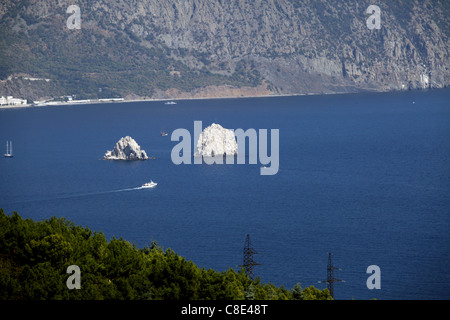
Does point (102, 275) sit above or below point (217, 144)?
below

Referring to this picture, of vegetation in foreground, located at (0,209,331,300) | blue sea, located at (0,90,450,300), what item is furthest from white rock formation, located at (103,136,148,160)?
vegetation in foreground, located at (0,209,331,300)

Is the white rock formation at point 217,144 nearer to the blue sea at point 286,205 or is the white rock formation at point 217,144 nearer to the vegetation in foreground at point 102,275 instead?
the blue sea at point 286,205

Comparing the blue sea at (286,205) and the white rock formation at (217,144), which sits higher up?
the white rock formation at (217,144)

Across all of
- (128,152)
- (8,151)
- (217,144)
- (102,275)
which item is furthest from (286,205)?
(8,151)

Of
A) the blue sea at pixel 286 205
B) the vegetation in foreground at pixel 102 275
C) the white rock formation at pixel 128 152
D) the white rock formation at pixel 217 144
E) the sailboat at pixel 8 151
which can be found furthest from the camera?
the sailboat at pixel 8 151

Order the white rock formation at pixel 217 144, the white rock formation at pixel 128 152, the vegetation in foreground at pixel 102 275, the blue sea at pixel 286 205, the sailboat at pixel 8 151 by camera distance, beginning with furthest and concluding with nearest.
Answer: the sailboat at pixel 8 151 → the white rock formation at pixel 128 152 → the white rock formation at pixel 217 144 → the blue sea at pixel 286 205 → the vegetation in foreground at pixel 102 275

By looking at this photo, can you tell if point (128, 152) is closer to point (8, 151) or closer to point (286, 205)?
point (8, 151)

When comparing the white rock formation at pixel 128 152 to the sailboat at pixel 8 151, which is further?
the sailboat at pixel 8 151

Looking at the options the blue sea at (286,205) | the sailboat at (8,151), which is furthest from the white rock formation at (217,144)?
the sailboat at (8,151)
